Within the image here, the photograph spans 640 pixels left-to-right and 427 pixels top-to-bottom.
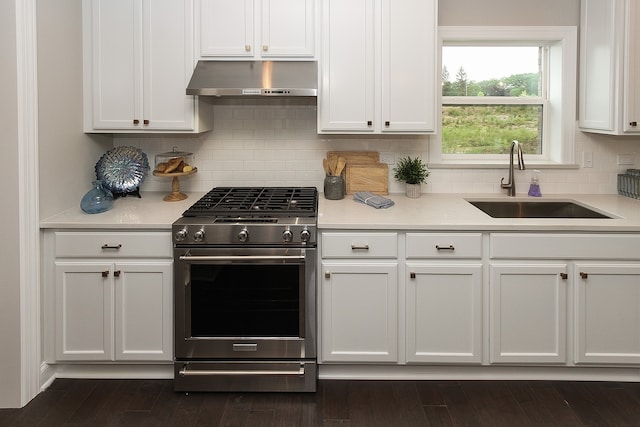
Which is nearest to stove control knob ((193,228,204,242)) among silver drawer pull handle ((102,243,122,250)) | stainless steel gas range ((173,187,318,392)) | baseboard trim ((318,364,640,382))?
stainless steel gas range ((173,187,318,392))

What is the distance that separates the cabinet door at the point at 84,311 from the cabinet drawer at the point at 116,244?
7cm

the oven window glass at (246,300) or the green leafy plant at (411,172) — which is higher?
the green leafy plant at (411,172)

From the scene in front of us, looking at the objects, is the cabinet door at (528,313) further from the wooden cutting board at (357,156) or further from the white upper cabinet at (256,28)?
the white upper cabinet at (256,28)

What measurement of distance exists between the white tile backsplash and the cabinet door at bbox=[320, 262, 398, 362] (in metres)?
1.01

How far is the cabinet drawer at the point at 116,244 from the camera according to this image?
320 cm

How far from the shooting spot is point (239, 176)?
4.12 m

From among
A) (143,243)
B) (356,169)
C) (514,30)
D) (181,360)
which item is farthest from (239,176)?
(514,30)

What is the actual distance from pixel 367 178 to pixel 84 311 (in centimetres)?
179

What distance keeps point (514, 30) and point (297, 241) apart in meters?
1.96

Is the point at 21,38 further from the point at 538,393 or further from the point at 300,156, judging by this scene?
the point at 538,393

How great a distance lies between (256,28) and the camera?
3613mm

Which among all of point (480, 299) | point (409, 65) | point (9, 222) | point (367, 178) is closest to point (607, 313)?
point (480, 299)

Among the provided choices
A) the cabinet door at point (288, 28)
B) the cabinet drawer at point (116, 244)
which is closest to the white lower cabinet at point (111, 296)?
the cabinet drawer at point (116, 244)

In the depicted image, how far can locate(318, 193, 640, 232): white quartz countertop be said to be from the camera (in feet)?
10.3
